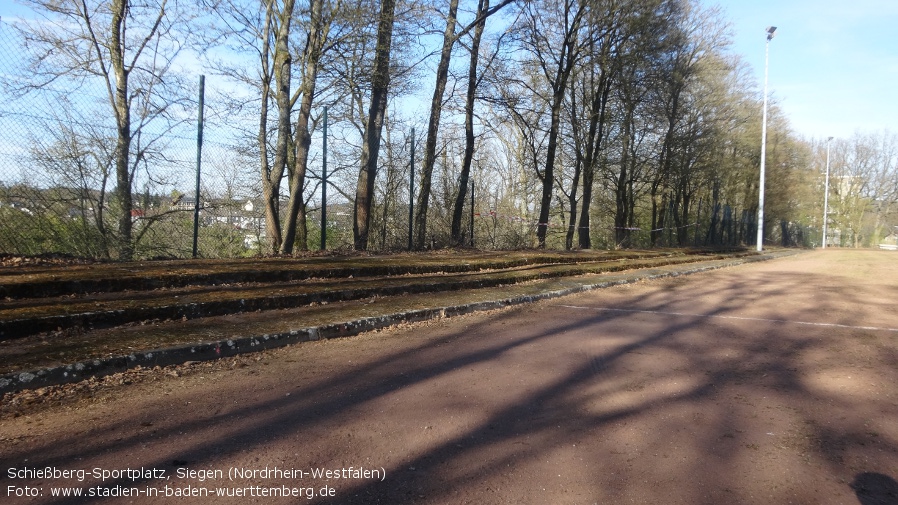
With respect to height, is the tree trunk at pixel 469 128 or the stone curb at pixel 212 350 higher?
the tree trunk at pixel 469 128

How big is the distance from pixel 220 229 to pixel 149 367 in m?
8.58

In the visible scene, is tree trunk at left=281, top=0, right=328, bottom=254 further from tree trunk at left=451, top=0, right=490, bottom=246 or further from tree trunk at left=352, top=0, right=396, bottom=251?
tree trunk at left=451, top=0, right=490, bottom=246

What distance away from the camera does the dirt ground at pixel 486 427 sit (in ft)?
9.82

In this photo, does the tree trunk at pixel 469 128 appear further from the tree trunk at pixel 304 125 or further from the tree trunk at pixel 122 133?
the tree trunk at pixel 122 133

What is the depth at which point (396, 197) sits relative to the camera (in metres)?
18.3

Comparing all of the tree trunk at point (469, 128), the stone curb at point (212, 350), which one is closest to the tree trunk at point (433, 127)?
the tree trunk at point (469, 128)

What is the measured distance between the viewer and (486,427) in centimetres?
381

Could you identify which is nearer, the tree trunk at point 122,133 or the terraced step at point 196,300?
the terraced step at point 196,300

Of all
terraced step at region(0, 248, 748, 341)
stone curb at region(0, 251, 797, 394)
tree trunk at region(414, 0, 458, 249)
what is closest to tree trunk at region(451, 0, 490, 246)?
tree trunk at region(414, 0, 458, 249)

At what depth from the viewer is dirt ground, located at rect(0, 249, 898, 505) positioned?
9.82 ft

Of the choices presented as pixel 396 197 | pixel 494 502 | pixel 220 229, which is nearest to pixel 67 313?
pixel 494 502

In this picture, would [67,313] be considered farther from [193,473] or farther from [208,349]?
[193,473]

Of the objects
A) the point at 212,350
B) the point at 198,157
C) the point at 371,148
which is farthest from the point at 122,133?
the point at 212,350

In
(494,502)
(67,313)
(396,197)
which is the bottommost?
(494,502)
